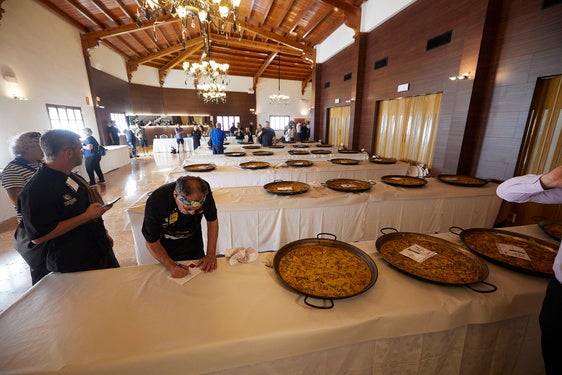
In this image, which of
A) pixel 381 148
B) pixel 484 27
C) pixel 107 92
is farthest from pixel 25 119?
A: pixel 484 27

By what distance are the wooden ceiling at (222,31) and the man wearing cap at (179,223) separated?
354 cm

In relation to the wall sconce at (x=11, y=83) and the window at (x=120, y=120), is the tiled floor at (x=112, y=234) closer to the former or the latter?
the wall sconce at (x=11, y=83)

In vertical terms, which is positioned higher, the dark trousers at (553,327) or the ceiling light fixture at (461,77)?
the ceiling light fixture at (461,77)

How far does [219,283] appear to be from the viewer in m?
1.07

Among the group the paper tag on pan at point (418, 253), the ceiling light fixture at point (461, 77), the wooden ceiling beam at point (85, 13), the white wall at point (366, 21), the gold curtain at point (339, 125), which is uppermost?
the wooden ceiling beam at point (85, 13)

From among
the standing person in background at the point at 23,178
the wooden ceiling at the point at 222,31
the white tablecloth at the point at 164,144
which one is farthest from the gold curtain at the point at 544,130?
the white tablecloth at the point at 164,144

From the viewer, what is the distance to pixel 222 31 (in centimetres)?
945

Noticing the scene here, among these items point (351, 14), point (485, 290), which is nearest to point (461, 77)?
point (485, 290)

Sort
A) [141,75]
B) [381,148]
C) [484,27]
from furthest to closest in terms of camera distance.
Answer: [141,75]
[381,148]
[484,27]

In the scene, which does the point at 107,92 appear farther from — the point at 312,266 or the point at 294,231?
the point at 312,266

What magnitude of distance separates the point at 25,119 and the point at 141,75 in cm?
887

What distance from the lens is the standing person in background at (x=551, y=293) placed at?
84cm

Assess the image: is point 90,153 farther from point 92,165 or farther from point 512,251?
point 512,251

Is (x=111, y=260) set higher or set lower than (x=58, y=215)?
lower
